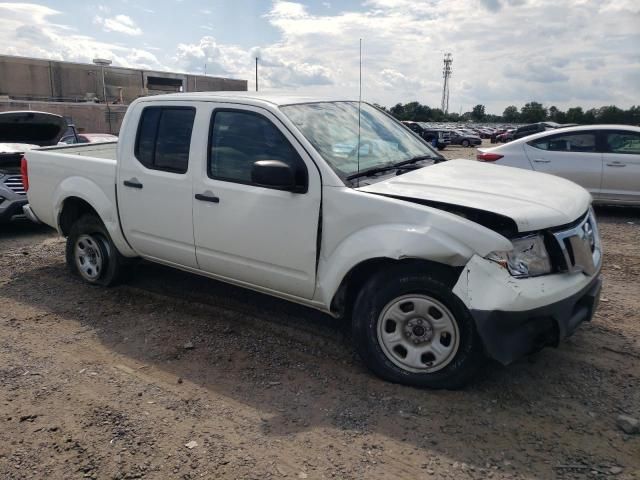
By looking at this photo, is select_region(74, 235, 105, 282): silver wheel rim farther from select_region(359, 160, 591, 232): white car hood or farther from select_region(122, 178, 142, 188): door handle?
select_region(359, 160, 591, 232): white car hood

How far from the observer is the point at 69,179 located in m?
5.38

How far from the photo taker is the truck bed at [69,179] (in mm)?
5023

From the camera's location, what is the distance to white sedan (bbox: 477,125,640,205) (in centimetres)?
867

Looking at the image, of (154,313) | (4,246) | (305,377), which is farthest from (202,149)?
(4,246)

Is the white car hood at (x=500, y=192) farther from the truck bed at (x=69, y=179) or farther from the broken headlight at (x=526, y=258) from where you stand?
the truck bed at (x=69, y=179)

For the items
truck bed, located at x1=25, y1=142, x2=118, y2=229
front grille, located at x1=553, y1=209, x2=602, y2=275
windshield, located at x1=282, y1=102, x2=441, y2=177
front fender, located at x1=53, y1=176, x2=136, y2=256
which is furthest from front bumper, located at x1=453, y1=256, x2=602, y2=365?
truck bed, located at x1=25, y1=142, x2=118, y2=229

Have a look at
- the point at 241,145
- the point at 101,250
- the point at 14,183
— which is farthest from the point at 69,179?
the point at 14,183

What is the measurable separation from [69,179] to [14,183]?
2970 millimetres

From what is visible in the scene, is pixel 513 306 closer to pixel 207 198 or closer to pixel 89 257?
pixel 207 198

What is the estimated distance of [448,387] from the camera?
3.36m

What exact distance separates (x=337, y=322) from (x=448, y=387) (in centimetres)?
133

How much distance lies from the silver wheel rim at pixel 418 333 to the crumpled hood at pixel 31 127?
7.19m

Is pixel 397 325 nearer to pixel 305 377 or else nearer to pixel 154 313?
pixel 305 377

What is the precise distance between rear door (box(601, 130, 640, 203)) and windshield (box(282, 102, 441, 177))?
544 cm
